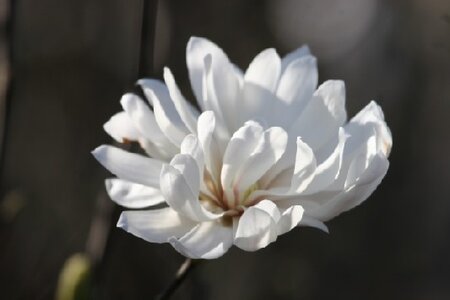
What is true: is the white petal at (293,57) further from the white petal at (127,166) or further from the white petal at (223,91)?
the white petal at (127,166)

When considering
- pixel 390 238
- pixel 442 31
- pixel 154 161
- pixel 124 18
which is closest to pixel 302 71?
pixel 154 161

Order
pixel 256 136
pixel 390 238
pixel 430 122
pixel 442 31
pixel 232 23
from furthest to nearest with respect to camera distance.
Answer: pixel 430 122
pixel 390 238
pixel 232 23
pixel 442 31
pixel 256 136

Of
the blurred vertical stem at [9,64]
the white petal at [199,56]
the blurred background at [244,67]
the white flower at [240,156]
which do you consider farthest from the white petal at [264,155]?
the blurred background at [244,67]

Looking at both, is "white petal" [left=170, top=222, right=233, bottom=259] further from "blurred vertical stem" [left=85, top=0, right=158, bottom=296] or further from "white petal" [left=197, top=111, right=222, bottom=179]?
"blurred vertical stem" [left=85, top=0, right=158, bottom=296]

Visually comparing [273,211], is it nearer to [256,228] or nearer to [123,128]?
[256,228]

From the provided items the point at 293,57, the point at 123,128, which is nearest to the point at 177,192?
the point at 123,128

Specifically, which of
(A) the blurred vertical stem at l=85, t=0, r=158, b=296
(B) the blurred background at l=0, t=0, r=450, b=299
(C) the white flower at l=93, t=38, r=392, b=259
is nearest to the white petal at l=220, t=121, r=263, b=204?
(C) the white flower at l=93, t=38, r=392, b=259

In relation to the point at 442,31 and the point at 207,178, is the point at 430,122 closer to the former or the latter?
the point at 442,31
